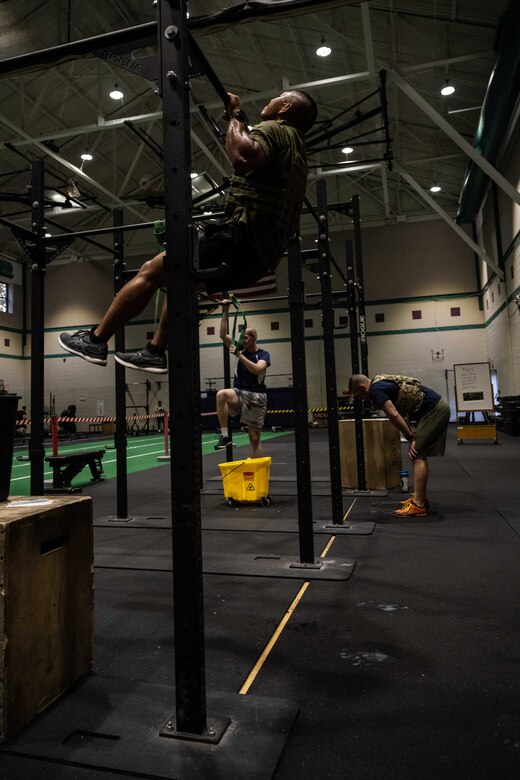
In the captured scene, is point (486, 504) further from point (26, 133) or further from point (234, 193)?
point (26, 133)

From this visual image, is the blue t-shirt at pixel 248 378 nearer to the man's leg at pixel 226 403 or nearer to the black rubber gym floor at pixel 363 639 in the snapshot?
the man's leg at pixel 226 403

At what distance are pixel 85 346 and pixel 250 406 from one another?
313cm

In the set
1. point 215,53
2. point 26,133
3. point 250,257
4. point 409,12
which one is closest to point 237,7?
point 250,257

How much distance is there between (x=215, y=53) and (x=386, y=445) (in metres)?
9.31

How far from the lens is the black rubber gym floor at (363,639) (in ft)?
4.02

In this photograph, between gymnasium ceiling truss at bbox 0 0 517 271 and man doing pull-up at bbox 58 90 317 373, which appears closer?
man doing pull-up at bbox 58 90 317 373

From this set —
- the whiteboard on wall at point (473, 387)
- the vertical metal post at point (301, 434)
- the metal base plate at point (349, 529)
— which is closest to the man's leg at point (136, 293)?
the vertical metal post at point (301, 434)

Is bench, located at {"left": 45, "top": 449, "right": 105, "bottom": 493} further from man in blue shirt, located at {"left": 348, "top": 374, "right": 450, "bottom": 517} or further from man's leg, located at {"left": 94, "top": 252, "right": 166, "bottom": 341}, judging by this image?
man's leg, located at {"left": 94, "top": 252, "right": 166, "bottom": 341}

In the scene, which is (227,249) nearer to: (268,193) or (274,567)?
(268,193)

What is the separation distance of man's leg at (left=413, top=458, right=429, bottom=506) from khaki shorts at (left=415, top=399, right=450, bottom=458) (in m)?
0.05

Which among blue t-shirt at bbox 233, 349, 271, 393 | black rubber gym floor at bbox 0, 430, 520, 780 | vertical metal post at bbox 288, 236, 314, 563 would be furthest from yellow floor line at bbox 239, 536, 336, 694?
blue t-shirt at bbox 233, 349, 271, 393

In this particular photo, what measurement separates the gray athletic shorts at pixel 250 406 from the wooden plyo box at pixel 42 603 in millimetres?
3520

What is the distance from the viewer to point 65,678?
1.53 metres

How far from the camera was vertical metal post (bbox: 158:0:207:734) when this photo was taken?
130 centimetres
